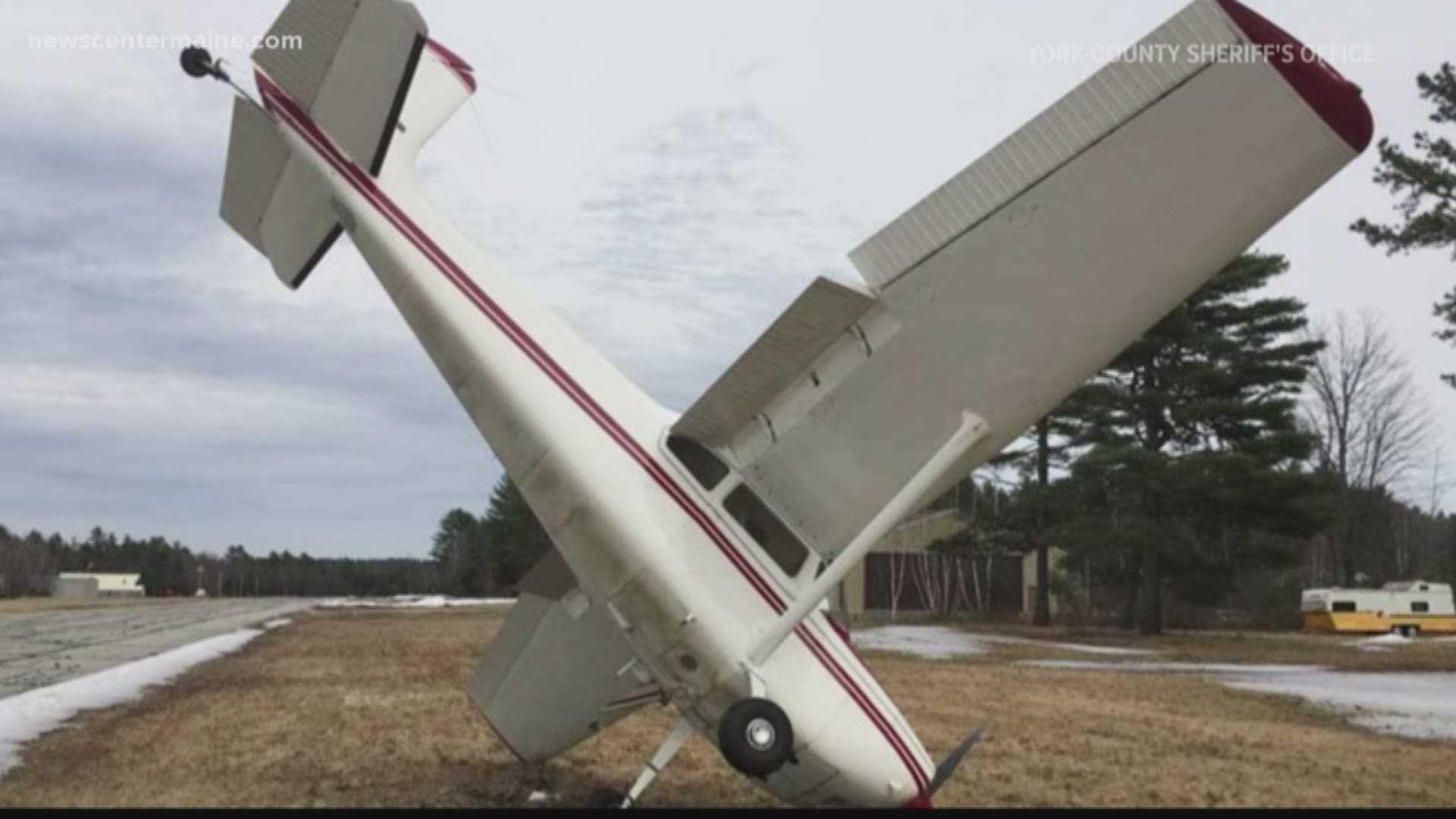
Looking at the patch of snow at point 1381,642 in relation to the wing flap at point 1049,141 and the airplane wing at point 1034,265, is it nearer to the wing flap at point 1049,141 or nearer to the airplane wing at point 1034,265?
the airplane wing at point 1034,265

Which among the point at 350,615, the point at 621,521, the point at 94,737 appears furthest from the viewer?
the point at 350,615

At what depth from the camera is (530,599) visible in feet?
33.6

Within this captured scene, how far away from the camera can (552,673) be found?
1013 centimetres

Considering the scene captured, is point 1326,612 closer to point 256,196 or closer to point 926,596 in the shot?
point 926,596

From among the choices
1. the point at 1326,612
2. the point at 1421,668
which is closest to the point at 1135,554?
the point at 1326,612

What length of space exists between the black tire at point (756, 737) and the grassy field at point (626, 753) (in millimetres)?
2753

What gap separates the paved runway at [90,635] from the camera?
78.5 feet

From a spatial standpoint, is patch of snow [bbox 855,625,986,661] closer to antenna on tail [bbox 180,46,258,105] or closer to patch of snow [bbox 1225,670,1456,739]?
patch of snow [bbox 1225,670,1456,739]

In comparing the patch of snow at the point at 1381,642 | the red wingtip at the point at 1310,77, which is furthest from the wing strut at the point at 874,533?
the patch of snow at the point at 1381,642

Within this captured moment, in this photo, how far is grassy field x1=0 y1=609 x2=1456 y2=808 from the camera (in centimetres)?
1061

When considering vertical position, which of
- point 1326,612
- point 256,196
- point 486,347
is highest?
point 256,196

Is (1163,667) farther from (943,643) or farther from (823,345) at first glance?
(823,345)

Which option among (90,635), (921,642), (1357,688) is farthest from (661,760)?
(90,635)

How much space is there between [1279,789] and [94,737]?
40.4ft
